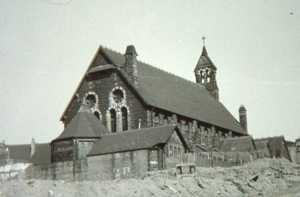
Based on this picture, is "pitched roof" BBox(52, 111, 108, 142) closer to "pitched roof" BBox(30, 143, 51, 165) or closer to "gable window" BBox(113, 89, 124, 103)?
"gable window" BBox(113, 89, 124, 103)

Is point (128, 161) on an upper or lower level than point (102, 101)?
lower

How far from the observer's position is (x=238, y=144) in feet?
238

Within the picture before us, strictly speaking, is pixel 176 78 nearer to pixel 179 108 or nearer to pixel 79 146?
pixel 179 108

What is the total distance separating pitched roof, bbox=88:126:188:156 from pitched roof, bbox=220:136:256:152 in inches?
781

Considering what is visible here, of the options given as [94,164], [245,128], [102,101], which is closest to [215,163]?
[94,164]

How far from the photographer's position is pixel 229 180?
125 feet

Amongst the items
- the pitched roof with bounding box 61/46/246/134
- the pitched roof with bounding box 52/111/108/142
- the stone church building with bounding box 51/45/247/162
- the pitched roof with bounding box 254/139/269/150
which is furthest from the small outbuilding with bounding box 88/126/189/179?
the pitched roof with bounding box 254/139/269/150

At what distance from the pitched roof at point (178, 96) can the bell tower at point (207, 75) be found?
2.27 metres

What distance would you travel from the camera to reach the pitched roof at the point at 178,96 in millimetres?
61872

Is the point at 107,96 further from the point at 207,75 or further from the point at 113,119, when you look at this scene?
the point at 207,75

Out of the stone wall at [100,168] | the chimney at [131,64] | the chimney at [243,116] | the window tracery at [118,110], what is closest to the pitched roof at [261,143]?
the chimney at [243,116]

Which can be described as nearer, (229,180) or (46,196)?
(46,196)

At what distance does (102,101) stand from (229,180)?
26.3 m

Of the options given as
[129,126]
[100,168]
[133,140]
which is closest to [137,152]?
[133,140]
